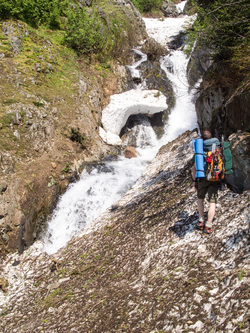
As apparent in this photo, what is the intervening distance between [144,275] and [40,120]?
24.6 ft

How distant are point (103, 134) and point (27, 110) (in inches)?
174

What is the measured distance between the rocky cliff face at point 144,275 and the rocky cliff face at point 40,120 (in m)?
1.40

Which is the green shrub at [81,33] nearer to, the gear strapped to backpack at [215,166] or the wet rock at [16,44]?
the wet rock at [16,44]

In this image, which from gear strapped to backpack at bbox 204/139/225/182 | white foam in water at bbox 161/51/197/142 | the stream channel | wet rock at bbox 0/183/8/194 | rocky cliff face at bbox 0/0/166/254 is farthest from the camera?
white foam in water at bbox 161/51/197/142

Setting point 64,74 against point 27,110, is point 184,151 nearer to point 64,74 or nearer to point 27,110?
point 27,110

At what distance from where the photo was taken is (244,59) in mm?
6254

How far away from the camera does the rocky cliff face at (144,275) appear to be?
10.6 feet

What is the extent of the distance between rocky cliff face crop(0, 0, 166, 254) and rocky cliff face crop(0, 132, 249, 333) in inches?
55.0

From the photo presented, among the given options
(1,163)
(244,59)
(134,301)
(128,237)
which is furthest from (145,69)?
(134,301)

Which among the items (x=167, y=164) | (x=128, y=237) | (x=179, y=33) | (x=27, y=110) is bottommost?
(x=128, y=237)

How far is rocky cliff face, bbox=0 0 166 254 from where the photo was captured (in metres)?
7.25

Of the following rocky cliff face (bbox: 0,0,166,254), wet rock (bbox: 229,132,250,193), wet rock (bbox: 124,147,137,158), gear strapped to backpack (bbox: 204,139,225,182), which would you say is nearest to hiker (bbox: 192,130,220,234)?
gear strapped to backpack (bbox: 204,139,225,182)

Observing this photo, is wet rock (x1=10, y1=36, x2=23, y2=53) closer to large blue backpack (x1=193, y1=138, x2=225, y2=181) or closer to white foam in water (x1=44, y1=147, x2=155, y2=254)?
white foam in water (x1=44, y1=147, x2=155, y2=254)

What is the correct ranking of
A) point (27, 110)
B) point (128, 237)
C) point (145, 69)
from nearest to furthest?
point (128, 237)
point (27, 110)
point (145, 69)
